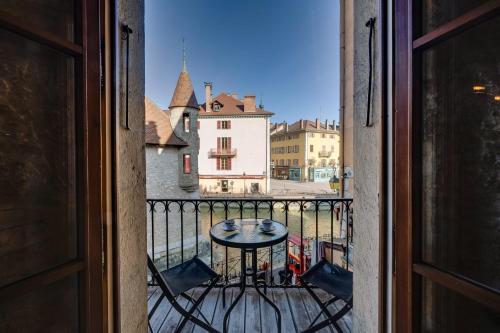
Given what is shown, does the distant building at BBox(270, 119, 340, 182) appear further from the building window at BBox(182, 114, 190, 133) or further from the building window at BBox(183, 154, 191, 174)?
the building window at BBox(183, 154, 191, 174)

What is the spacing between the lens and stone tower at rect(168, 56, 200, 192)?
13367 mm

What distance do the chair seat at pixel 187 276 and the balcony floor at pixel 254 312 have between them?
0.43m

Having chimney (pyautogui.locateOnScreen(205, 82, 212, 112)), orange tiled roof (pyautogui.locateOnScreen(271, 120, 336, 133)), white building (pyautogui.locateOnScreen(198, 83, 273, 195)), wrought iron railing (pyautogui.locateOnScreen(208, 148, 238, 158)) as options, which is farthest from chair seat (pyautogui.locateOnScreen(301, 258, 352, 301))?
orange tiled roof (pyautogui.locateOnScreen(271, 120, 336, 133))

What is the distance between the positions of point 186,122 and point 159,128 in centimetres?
163

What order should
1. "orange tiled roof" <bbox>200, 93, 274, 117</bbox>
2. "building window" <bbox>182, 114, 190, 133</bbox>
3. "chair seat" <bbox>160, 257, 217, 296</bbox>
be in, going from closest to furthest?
"chair seat" <bbox>160, 257, 217, 296</bbox> → "building window" <bbox>182, 114, 190, 133</bbox> → "orange tiled roof" <bbox>200, 93, 274, 117</bbox>

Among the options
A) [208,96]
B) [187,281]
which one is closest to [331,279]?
[187,281]

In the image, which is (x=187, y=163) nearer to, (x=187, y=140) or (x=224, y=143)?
(x=187, y=140)

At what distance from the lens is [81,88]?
3.01ft

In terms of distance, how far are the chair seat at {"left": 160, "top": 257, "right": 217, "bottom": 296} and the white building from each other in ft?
71.2

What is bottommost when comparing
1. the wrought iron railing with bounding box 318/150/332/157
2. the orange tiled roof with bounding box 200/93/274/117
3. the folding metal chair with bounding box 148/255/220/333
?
the folding metal chair with bounding box 148/255/220/333

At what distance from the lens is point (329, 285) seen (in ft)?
5.78

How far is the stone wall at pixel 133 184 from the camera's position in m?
1.24

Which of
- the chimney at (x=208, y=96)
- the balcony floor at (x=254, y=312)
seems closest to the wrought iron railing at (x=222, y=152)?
the chimney at (x=208, y=96)

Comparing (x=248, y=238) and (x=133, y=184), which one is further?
(x=248, y=238)
